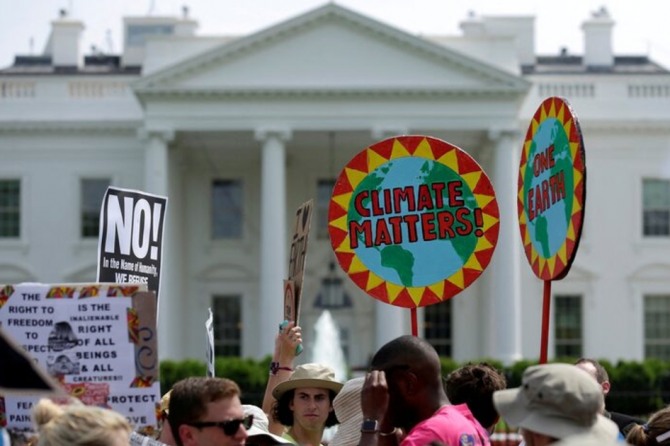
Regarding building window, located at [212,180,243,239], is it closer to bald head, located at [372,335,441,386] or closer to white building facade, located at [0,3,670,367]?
white building facade, located at [0,3,670,367]

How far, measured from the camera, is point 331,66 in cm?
4100

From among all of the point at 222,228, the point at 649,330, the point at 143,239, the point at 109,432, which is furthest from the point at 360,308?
the point at 109,432

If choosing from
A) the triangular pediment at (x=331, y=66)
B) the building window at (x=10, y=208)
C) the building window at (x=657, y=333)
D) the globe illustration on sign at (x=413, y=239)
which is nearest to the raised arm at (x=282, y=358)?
the globe illustration on sign at (x=413, y=239)

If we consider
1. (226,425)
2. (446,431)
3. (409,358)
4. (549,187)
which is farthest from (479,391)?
(226,425)

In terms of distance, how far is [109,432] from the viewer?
15.2 feet

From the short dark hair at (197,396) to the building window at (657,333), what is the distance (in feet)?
129

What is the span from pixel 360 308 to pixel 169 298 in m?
5.56

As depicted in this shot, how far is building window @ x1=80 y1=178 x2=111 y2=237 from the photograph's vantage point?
4388 cm

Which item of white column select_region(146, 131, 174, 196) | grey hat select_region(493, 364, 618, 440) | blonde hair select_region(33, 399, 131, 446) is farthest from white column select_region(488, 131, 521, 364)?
blonde hair select_region(33, 399, 131, 446)

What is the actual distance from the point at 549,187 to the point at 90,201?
3810cm

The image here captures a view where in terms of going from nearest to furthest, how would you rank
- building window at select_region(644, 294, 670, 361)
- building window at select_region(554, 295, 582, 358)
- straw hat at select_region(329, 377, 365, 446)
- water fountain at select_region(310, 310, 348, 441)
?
1. straw hat at select_region(329, 377, 365, 446)
2. water fountain at select_region(310, 310, 348, 441)
3. building window at select_region(644, 294, 670, 361)
4. building window at select_region(554, 295, 582, 358)

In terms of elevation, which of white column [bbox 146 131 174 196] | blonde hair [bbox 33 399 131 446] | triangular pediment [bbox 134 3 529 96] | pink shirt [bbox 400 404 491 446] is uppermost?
triangular pediment [bbox 134 3 529 96]

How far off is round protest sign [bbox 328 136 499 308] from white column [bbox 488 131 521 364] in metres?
32.1

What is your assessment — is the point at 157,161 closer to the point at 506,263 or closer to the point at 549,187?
the point at 506,263
